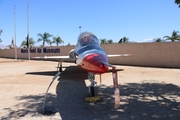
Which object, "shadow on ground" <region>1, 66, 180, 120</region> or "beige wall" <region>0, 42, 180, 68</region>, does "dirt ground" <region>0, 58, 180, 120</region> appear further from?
"beige wall" <region>0, 42, 180, 68</region>

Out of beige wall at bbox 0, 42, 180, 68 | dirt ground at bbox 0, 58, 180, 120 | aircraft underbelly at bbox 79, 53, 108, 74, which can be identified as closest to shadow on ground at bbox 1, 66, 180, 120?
dirt ground at bbox 0, 58, 180, 120

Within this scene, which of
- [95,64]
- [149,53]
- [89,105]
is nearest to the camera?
A: [95,64]

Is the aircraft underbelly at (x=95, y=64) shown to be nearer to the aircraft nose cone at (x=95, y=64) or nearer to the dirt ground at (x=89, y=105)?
the aircraft nose cone at (x=95, y=64)

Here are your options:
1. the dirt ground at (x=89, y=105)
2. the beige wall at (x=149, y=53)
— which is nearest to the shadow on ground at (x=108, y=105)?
the dirt ground at (x=89, y=105)

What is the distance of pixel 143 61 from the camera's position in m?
19.5

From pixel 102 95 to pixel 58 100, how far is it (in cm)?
179

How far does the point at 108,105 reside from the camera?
6.04 meters

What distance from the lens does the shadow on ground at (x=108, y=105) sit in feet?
16.5

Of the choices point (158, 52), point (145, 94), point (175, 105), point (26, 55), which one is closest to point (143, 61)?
point (158, 52)

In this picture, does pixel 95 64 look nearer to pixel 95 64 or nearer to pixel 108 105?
pixel 95 64

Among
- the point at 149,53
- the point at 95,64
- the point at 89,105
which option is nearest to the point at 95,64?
the point at 95,64

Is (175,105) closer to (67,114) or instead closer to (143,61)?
(67,114)

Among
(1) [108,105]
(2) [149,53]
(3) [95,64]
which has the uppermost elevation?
(2) [149,53]

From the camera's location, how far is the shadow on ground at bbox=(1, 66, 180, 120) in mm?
5039
